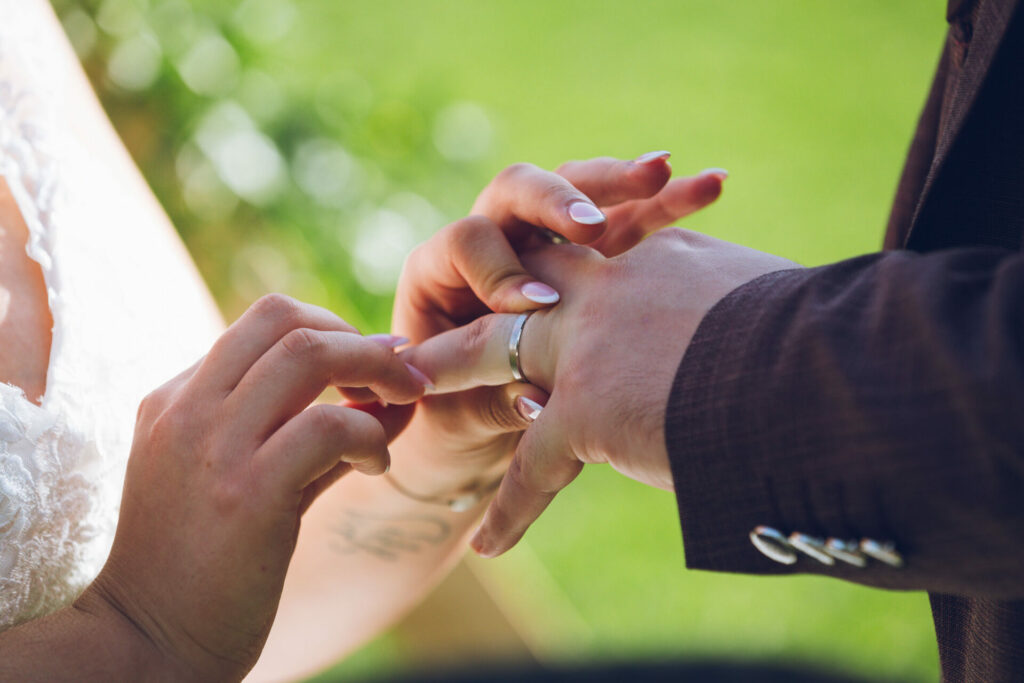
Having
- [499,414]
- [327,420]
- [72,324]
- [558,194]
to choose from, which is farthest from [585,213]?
[72,324]

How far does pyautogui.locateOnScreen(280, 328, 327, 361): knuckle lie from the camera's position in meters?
0.91

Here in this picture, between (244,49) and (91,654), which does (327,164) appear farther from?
(91,654)

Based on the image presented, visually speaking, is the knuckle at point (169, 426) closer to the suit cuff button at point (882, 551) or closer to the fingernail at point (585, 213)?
the fingernail at point (585, 213)

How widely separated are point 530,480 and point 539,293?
0.23 metres

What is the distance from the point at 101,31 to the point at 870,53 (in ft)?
15.1

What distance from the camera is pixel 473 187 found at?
2988 millimetres

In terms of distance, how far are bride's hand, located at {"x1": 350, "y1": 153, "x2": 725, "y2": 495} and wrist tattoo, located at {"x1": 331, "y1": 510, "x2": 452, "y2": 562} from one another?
0.08 metres

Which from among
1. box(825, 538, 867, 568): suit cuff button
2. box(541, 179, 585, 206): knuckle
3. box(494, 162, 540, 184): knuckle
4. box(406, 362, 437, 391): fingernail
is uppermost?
box(494, 162, 540, 184): knuckle

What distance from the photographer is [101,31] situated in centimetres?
249

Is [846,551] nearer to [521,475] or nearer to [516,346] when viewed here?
[521,475]

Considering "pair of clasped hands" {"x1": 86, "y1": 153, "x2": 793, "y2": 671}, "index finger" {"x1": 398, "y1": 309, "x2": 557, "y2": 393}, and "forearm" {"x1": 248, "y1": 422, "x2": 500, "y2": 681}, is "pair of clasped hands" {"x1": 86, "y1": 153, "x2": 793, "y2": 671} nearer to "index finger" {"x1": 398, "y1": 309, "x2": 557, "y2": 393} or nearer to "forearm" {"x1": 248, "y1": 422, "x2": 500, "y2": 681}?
"index finger" {"x1": 398, "y1": 309, "x2": 557, "y2": 393}

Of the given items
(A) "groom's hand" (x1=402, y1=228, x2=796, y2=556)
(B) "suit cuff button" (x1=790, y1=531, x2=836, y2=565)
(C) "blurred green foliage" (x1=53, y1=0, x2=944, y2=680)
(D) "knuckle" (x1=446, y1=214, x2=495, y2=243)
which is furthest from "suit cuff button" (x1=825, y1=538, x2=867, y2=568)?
(C) "blurred green foliage" (x1=53, y1=0, x2=944, y2=680)

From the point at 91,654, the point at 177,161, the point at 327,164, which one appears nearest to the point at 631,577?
the point at 327,164

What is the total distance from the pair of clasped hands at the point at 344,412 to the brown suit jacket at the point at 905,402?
0.07 metres
